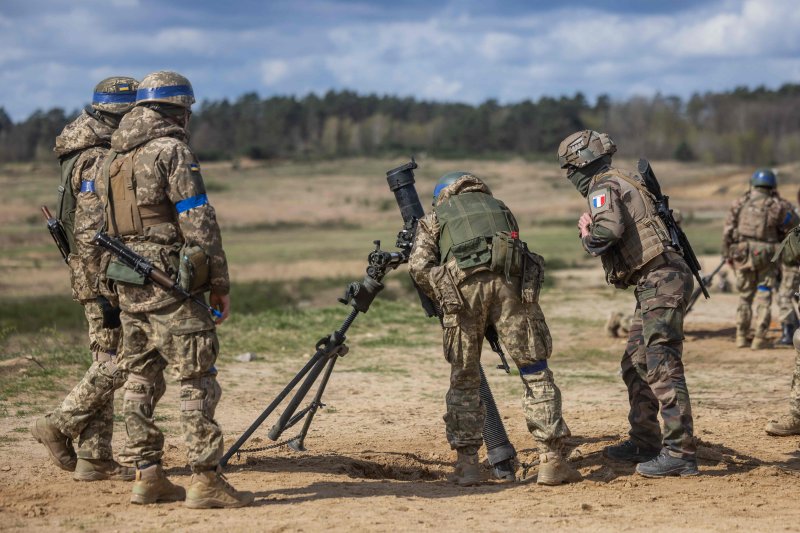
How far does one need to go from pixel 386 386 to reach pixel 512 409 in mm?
1793

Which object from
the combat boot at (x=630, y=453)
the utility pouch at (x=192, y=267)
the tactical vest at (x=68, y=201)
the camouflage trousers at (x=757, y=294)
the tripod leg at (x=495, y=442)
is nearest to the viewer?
the utility pouch at (x=192, y=267)

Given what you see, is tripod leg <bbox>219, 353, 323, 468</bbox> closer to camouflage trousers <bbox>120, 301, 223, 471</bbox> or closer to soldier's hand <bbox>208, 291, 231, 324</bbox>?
camouflage trousers <bbox>120, 301, 223, 471</bbox>

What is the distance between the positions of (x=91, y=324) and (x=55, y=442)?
32.1 inches

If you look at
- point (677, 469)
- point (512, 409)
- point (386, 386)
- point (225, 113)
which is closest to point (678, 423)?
point (677, 469)

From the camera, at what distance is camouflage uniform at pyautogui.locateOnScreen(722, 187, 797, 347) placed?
12.9 metres

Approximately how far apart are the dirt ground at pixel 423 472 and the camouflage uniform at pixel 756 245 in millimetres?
1306

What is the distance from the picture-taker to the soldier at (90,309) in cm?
679

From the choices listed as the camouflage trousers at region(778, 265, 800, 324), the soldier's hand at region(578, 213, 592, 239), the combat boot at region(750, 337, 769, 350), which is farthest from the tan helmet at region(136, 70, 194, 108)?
the camouflage trousers at region(778, 265, 800, 324)

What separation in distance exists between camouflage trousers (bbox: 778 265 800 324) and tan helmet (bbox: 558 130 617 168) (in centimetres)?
690

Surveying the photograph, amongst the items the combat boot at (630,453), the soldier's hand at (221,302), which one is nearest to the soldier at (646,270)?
the combat boot at (630,453)

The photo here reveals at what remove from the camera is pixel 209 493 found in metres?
6.10

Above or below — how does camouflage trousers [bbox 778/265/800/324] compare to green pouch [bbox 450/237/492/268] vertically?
below

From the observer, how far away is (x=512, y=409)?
9719 mm

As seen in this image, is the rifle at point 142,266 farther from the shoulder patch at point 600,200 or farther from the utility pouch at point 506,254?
the shoulder patch at point 600,200
